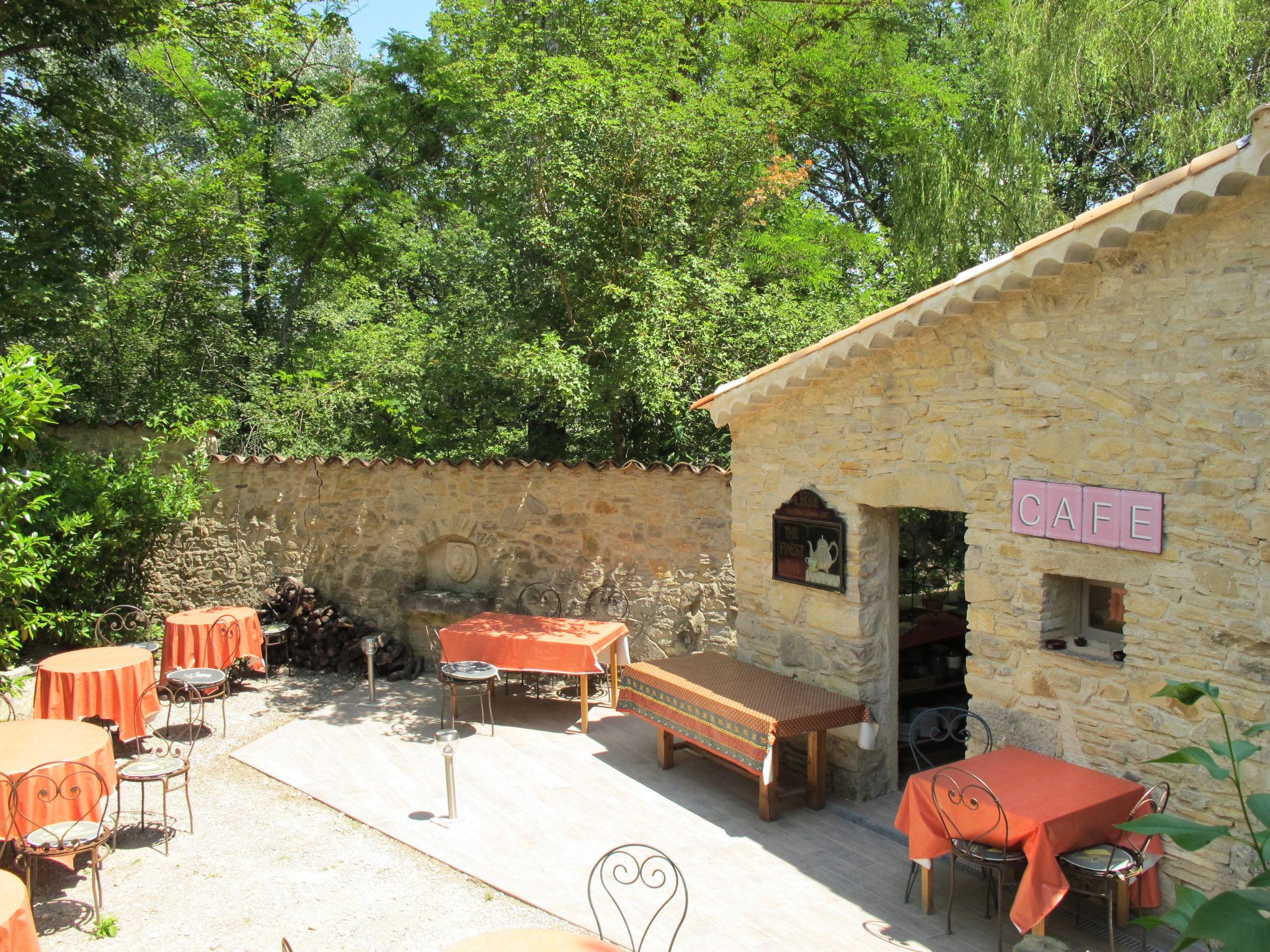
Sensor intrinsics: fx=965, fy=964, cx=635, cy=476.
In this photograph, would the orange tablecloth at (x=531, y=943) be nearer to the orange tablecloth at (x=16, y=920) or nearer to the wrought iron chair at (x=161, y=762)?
the orange tablecloth at (x=16, y=920)

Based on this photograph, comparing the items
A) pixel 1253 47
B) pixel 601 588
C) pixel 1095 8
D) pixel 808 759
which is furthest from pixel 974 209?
pixel 808 759

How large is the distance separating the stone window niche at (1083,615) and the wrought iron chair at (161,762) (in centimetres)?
552

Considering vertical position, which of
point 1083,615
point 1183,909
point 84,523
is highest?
point 84,523

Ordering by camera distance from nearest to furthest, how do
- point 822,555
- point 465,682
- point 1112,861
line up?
point 1112,861
point 822,555
point 465,682

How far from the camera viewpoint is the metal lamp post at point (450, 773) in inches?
252

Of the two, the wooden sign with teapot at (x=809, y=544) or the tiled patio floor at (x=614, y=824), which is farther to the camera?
the wooden sign with teapot at (x=809, y=544)

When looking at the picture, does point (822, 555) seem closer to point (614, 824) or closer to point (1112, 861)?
point (614, 824)

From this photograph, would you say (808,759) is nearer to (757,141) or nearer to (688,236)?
(688,236)

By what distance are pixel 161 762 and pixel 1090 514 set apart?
19.7 feet

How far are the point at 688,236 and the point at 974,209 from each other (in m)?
4.17

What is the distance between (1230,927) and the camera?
1440 mm

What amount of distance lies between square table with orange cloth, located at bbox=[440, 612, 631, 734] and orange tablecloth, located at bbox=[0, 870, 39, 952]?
174 inches

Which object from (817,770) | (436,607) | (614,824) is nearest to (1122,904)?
(817,770)

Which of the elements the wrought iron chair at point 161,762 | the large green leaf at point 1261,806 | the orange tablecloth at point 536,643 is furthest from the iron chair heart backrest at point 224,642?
the large green leaf at point 1261,806
